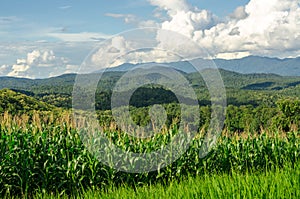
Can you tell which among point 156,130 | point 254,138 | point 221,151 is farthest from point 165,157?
point 254,138

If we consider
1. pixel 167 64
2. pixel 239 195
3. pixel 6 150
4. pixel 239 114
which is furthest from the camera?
pixel 239 114

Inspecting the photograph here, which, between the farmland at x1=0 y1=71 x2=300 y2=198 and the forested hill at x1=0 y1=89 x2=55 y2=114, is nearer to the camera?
the farmland at x1=0 y1=71 x2=300 y2=198

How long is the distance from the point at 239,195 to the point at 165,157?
4885 millimetres

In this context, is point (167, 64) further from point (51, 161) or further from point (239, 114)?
point (239, 114)

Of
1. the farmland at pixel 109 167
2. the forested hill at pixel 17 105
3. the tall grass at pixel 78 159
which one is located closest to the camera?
the farmland at pixel 109 167

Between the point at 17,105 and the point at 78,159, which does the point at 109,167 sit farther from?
the point at 17,105

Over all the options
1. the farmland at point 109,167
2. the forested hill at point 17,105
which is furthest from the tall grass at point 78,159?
the forested hill at point 17,105

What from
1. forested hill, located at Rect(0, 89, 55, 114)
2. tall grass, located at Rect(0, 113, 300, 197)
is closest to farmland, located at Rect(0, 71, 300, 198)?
tall grass, located at Rect(0, 113, 300, 197)

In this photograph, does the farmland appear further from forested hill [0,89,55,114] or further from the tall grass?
forested hill [0,89,55,114]

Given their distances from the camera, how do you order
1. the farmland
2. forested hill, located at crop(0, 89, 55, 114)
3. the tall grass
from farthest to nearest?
forested hill, located at crop(0, 89, 55, 114)
the tall grass
the farmland

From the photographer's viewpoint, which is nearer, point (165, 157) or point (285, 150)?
point (165, 157)

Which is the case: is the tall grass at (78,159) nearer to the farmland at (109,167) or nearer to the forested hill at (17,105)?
the farmland at (109,167)

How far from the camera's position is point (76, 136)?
33.6 ft

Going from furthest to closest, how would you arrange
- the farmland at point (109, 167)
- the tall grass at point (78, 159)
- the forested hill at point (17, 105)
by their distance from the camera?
1. the forested hill at point (17, 105)
2. the tall grass at point (78, 159)
3. the farmland at point (109, 167)
